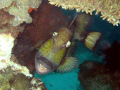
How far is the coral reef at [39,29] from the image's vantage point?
3.04 m

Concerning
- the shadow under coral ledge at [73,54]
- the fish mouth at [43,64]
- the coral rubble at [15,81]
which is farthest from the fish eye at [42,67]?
the coral rubble at [15,81]

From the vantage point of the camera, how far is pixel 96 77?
12.5ft

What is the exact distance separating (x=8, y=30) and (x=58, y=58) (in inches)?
52.2

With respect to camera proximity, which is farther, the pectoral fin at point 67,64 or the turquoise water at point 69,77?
the turquoise water at point 69,77

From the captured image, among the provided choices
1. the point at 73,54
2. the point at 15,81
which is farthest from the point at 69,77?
the point at 15,81

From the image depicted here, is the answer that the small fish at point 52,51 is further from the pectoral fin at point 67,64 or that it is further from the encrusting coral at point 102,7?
the encrusting coral at point 102,7

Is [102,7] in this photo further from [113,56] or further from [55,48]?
[113,56]

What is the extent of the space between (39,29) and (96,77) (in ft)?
7.73

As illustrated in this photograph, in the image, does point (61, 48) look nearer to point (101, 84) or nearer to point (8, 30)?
point (8, 30)

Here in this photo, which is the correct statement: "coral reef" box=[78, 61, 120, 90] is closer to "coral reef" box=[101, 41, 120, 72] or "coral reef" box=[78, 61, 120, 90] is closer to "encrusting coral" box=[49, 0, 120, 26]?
"coral reef" box=[101, 41, 120, 72]

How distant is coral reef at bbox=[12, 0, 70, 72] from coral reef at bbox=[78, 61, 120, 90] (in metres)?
1.61

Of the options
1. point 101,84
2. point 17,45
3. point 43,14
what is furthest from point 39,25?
point 101,84

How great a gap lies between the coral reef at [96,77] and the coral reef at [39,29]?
1610 mm

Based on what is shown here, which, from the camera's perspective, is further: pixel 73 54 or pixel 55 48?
pixel 73 54
